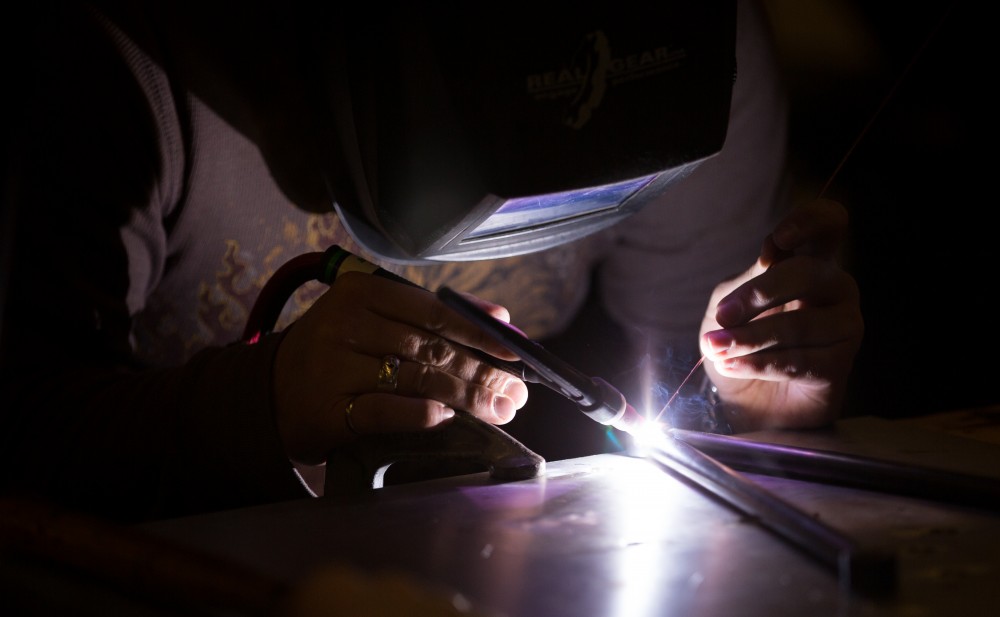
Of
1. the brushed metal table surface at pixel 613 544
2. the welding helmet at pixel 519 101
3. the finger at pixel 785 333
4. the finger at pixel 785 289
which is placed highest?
the welding helmet at pixel 519 101

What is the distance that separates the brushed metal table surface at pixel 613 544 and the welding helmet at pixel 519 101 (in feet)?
0.78

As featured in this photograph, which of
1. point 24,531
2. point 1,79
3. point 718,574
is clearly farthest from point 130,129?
point 718,574

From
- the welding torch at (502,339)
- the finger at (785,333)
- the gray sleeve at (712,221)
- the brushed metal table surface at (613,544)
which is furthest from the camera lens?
the gray sleeve at (712,221)

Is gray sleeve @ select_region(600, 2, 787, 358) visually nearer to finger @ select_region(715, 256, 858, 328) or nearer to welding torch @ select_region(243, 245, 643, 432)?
finger @ select_region(715, 256, 858, 328)

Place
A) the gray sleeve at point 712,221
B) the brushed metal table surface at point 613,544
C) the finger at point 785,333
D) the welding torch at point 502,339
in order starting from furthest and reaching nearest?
1. the gray sleeve at point 712,221
2. the finger at point 785,333
3. the welding torch at point 502,339
4. the brushed metal table surface at point 613,544

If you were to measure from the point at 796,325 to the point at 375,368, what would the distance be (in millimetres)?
438

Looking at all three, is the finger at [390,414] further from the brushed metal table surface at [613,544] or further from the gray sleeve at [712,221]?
the gray sleeve at [712,221]

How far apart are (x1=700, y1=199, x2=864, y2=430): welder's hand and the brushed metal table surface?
195mm

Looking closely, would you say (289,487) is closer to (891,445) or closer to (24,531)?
(24,531)

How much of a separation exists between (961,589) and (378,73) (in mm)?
557

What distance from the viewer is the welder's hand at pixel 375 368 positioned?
0.68 metres

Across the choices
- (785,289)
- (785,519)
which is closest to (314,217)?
(785,289)

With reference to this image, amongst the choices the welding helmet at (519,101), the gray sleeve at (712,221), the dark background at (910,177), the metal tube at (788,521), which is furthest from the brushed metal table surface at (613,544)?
the dark background at (910,177)

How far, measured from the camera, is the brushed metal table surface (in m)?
0.41
